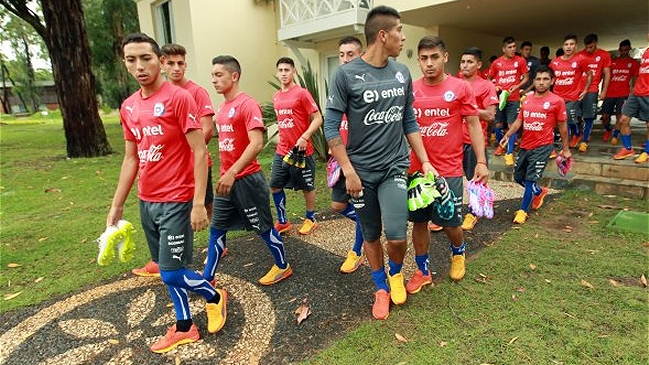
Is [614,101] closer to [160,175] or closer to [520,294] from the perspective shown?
[520,294]

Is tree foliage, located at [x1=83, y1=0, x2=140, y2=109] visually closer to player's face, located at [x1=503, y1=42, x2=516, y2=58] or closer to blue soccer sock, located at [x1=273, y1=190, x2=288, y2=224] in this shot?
player's face, located at [x1=503, y1=42, x2=516, y2=58]

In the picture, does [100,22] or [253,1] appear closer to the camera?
[253,1]

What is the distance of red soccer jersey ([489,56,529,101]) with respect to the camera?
7.41 m

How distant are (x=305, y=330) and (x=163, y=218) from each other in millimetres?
1285

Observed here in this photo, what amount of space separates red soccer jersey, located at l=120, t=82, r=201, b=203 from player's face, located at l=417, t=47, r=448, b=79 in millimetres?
1856

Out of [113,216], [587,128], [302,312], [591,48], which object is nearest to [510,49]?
[591,48]

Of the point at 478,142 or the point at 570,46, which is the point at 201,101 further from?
the point at 570,46

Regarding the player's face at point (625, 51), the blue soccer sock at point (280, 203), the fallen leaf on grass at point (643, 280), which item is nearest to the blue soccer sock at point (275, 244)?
the blue soccer sock at point (280, 203)

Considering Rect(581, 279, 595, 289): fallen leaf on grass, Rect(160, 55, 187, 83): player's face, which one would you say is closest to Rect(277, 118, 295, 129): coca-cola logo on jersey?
Rect(160, 55, 187, 83): player's face

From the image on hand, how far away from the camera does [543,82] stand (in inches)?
192

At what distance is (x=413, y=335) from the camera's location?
2760 millimetres

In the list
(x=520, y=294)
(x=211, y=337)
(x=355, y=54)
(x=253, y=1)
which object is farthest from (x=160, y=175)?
(x=253, y=1)

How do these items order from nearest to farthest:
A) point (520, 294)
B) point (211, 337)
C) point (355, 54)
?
point (211, 337) < point (520, 294) < point (355, 54)

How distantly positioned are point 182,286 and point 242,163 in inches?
37.3
